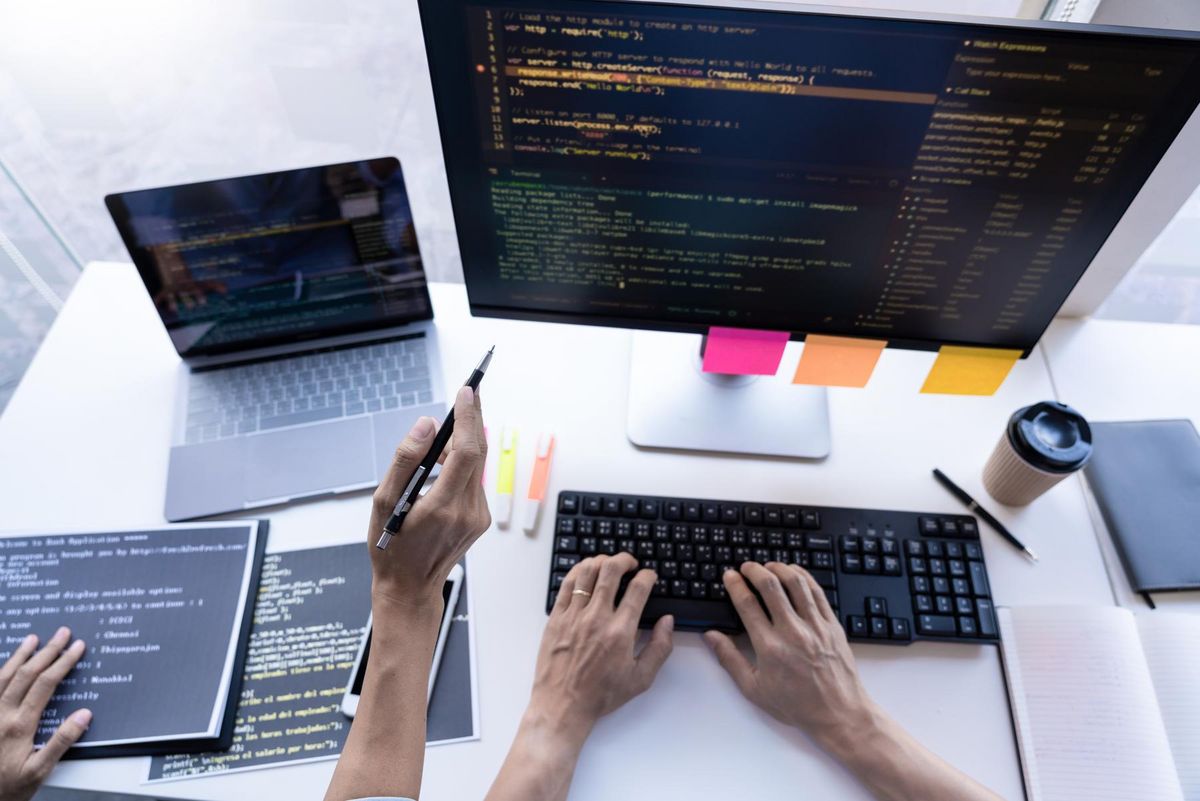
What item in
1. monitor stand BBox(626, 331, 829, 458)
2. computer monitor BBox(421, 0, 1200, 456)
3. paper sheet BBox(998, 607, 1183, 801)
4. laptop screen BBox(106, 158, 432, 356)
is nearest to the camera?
computer monitor BBox(421, 0, 1200, 456)

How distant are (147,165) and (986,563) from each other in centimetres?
140

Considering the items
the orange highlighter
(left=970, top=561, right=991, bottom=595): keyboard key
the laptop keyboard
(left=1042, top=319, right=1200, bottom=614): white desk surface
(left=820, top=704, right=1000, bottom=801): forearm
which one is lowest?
(left=820, top=704, right=1000, bottom=801): forearm

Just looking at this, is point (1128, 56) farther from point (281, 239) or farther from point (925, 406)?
point (281, 239)

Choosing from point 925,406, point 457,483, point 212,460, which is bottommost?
point 457,483

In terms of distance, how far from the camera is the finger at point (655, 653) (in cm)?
73

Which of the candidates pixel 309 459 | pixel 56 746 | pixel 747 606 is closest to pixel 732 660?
pixel 747 606

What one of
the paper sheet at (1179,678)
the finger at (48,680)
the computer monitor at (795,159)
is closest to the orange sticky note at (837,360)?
the computer monitor at (795,159)

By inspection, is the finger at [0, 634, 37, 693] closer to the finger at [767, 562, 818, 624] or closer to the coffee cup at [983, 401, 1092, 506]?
the finger at [767, 562, 818, 624]

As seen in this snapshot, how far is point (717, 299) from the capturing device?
0.80 m

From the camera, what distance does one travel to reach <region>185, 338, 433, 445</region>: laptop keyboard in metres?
0.91

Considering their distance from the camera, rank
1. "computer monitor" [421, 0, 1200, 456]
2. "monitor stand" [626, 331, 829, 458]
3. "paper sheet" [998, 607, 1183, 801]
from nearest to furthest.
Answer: "computer monitor" [421, 0, 1200, 456] < "paper sheet" [998, 607, 1183, 801] < "monitor stand" [626, 331, 829, 458]

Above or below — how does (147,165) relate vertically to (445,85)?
above

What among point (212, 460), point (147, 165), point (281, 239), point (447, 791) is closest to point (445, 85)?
point (281, 239)

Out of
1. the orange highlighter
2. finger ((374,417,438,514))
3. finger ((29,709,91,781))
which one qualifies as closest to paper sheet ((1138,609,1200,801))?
the orange highlighter
